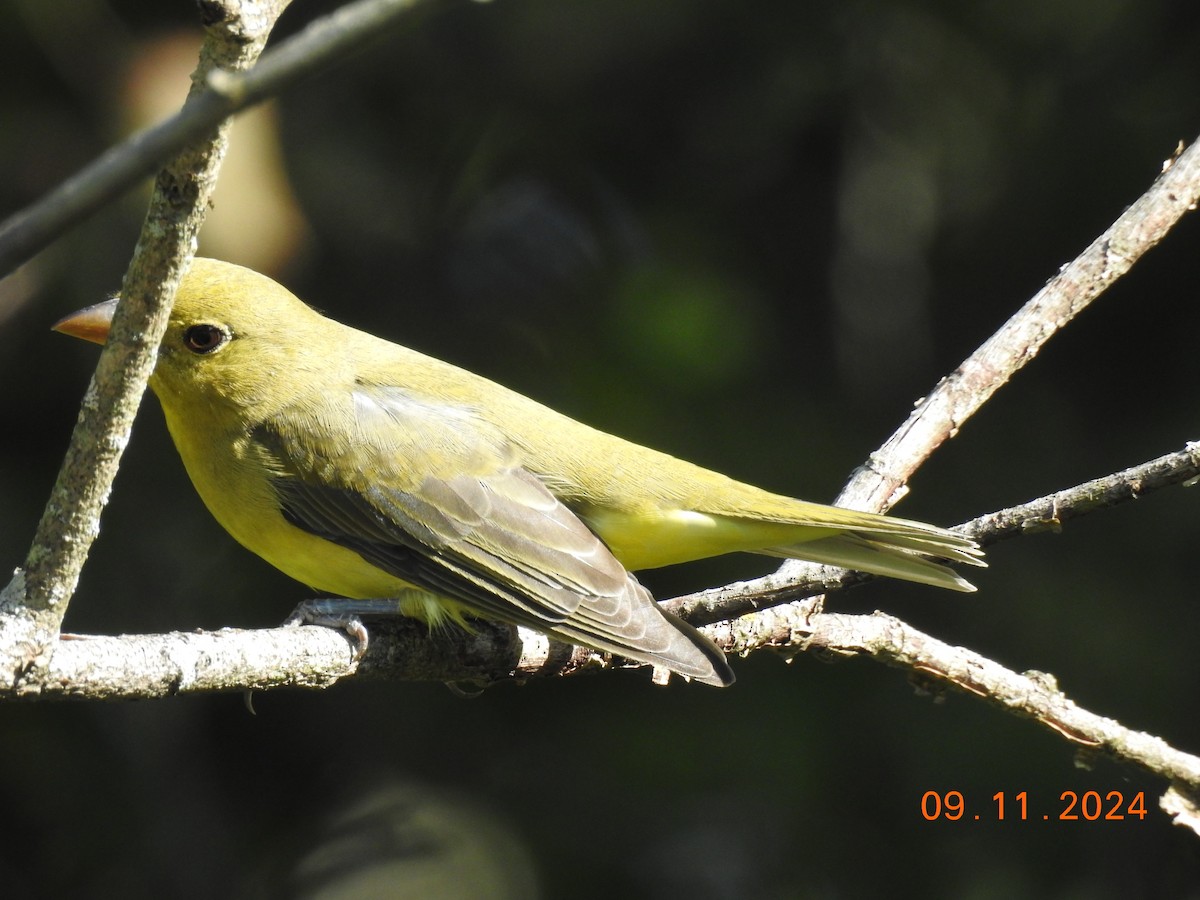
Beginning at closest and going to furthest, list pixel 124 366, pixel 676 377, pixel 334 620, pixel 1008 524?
pixel 124 366
pixel 1008 524
pixel 334 620
pixel 676 377

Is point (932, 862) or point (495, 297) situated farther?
point (495, 297)

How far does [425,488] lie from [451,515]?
0.13m

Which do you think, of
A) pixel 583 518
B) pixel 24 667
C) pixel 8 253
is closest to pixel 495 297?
pixel 583 518

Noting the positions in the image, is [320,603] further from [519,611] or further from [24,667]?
[24,667]

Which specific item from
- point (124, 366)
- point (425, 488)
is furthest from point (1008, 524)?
point (124, 366)

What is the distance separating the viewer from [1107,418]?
5590mm

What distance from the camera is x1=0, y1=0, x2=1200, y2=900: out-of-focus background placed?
5.23 meters

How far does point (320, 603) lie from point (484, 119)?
3.52m

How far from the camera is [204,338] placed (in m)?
3.91

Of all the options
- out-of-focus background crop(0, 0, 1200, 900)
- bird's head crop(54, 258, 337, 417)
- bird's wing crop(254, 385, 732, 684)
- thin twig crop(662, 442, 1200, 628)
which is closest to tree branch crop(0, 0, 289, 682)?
bird's wing crop(254, 385, 732, 684)

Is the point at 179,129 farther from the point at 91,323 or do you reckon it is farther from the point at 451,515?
the point at 91,323
